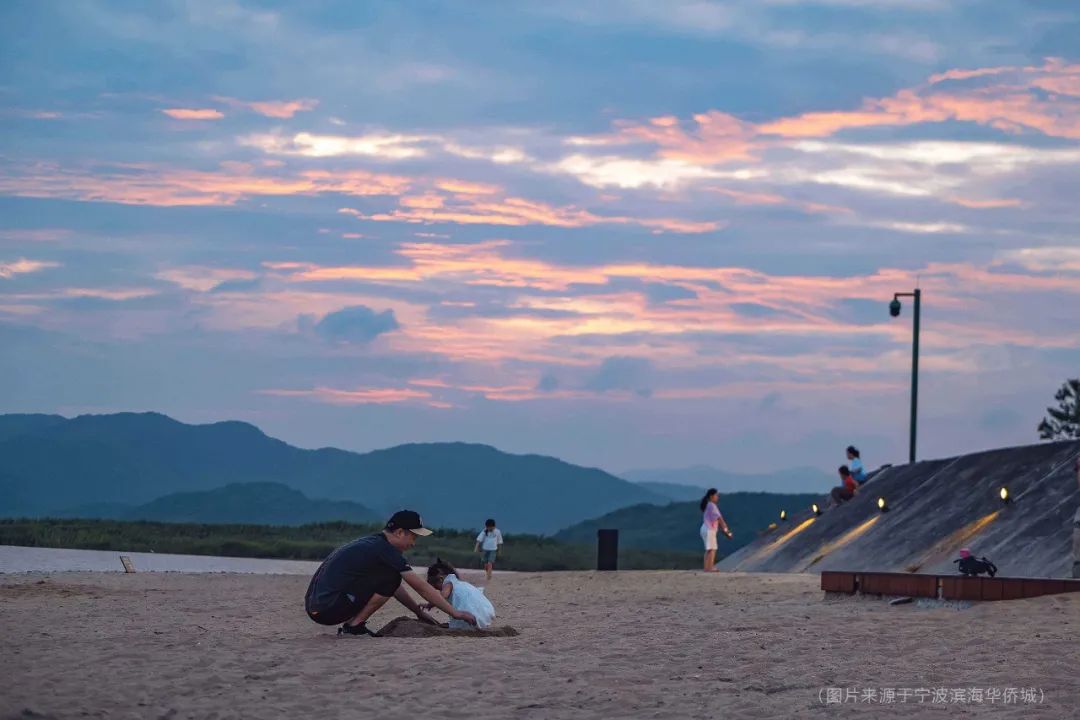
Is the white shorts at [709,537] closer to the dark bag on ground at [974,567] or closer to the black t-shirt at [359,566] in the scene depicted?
the dark bag on ground at [974,567]

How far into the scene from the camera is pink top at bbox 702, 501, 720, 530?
3072cm

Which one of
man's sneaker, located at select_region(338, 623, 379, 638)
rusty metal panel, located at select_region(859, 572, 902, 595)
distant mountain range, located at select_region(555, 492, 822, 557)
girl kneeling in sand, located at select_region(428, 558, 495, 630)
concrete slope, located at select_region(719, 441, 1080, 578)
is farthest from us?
distant mountain range, located at select_region(555, 492, 822, 557)

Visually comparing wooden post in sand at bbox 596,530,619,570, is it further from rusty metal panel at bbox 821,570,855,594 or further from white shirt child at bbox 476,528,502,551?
rusty metal panel at bbox 821,570,855,594

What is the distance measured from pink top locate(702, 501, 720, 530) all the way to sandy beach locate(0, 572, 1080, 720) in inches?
410

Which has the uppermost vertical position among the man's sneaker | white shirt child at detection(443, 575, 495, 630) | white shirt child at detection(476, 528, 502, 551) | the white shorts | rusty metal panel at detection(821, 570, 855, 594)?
the white shorts

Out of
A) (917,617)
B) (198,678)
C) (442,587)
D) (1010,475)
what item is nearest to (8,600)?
(442,587)

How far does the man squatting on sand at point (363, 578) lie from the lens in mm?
15195

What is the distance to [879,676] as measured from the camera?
12.6m

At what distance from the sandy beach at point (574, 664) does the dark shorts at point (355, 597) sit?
0.82ft

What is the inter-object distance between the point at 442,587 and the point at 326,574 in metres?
1.59

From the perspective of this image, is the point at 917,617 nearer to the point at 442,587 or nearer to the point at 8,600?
the point at 442,587

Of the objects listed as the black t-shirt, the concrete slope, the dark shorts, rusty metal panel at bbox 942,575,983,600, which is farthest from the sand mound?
the concrete slope

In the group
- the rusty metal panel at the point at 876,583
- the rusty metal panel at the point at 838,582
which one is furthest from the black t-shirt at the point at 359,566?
the rusty metal panel at the point at 838,582

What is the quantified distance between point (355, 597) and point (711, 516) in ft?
54.5
